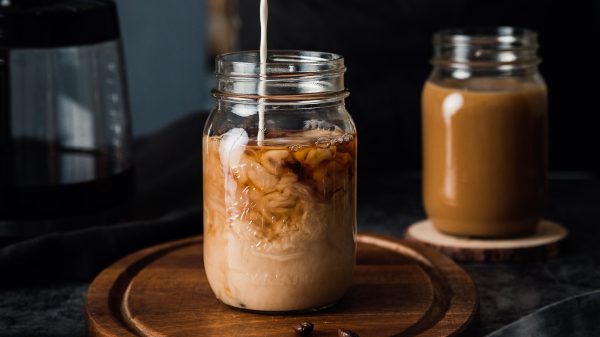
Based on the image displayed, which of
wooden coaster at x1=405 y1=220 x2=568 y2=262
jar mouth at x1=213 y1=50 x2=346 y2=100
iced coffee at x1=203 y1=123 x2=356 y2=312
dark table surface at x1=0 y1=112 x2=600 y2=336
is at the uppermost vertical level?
jar mouth at x1=213 y1=50 x2=346 y2=100

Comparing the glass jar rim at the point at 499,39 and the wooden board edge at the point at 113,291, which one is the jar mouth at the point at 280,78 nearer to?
the wooden board edge at the point at 113,291

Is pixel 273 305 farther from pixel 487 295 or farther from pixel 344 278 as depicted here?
pixel 487 295

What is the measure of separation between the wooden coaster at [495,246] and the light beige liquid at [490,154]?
0.02m

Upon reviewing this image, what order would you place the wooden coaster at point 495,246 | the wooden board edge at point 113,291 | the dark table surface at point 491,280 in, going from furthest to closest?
the wooden coaster at point 495,246 → the dark table surface at point 491,280 → the wooden board edge at point 113,291

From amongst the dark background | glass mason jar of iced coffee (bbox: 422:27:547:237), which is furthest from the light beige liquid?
the dark background

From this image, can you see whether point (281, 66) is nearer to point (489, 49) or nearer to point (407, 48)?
point (489, 49)

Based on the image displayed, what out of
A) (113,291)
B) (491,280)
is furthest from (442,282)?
(113,291)

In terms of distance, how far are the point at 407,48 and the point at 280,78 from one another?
91 cm

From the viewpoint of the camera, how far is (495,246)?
1.39 metres

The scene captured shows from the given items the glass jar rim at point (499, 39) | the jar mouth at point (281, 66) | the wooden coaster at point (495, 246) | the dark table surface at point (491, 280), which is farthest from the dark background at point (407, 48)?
the jar mouth at point (281, 66)

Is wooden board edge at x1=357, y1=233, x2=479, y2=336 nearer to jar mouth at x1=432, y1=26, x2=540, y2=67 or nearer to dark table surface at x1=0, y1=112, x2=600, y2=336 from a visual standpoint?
dark table surface at x1=0, y1=112, x2=600, y2=336

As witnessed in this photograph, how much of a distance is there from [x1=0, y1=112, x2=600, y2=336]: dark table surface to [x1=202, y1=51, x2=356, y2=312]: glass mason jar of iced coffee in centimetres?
20

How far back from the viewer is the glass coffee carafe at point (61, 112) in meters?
1.41

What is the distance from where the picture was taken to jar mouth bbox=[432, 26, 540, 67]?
1413 mm
